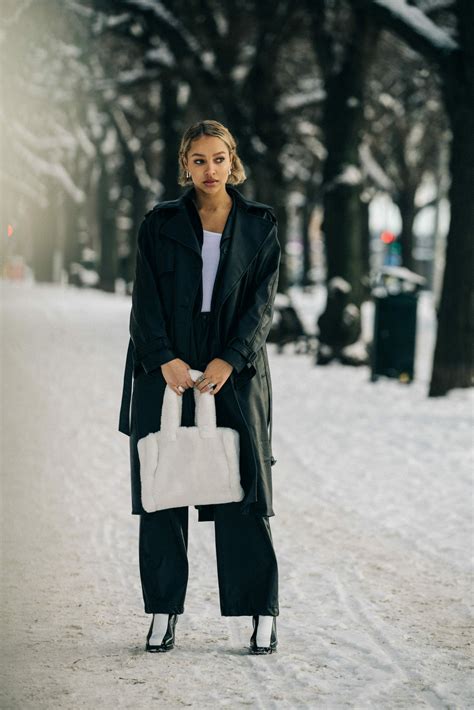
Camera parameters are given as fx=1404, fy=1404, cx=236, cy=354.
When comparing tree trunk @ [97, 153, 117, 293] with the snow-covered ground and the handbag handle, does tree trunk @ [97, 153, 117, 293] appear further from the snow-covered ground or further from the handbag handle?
the handbag handle

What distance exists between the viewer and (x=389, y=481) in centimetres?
875

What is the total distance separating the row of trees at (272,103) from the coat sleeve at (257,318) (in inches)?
86.6

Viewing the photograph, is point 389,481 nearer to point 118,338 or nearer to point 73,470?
point 73,470

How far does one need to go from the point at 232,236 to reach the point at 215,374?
46cm

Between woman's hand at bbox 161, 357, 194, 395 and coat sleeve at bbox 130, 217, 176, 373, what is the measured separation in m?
0.02

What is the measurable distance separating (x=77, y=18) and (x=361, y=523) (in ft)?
43.5

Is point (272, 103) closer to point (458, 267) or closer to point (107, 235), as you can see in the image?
point (458, 267)

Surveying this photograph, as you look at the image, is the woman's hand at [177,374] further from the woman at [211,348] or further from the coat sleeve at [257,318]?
the coat sleeve at [257,318]

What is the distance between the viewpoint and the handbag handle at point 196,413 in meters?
4.51

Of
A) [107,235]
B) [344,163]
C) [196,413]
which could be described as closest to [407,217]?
[107,235]

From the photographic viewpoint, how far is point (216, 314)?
4.58 metres

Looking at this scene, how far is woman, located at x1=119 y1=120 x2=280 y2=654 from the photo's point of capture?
4.56 m

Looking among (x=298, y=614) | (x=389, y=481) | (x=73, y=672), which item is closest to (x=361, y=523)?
(x=389, y=481)

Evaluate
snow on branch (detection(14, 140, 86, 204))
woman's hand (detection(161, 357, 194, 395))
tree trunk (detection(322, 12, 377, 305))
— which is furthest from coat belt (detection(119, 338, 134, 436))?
snow on branch (detection(14, 140, 86, 204))
